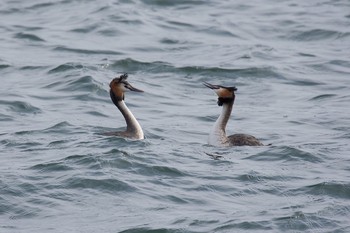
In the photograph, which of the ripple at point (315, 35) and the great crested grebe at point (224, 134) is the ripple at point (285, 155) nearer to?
the great crested grebe at point (224, 134)

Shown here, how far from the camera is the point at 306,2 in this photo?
83.1 ft

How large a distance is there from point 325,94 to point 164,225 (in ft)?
24.3

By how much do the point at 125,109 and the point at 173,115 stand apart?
1.96 m

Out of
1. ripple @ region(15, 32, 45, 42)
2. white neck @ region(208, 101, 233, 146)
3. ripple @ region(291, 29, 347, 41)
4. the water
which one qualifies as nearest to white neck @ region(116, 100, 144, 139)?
the water

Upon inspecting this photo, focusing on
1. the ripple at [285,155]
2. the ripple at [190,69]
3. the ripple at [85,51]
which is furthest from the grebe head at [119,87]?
the ripple at [85,51]

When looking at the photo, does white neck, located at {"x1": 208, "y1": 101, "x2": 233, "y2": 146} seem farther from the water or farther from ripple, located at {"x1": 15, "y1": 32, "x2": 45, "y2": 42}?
ripple, located at {"x1": 15, "y1": 32, "x2": 45, "y2": 42}

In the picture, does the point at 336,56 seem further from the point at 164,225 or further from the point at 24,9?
the point at 164,225

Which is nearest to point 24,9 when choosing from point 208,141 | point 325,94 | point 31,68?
point 31,68

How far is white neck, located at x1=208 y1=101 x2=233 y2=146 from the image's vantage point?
1423 centimetres

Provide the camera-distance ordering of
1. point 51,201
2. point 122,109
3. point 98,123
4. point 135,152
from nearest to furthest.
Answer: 1. point 51,201
2. point 135,152
3. point 122,109
4. point 98,123

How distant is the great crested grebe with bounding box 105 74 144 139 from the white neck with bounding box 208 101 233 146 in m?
0.91

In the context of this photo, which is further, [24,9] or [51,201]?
[24,9]

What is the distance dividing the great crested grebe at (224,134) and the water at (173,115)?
0.40 ft

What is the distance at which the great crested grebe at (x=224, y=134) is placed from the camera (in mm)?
14055
